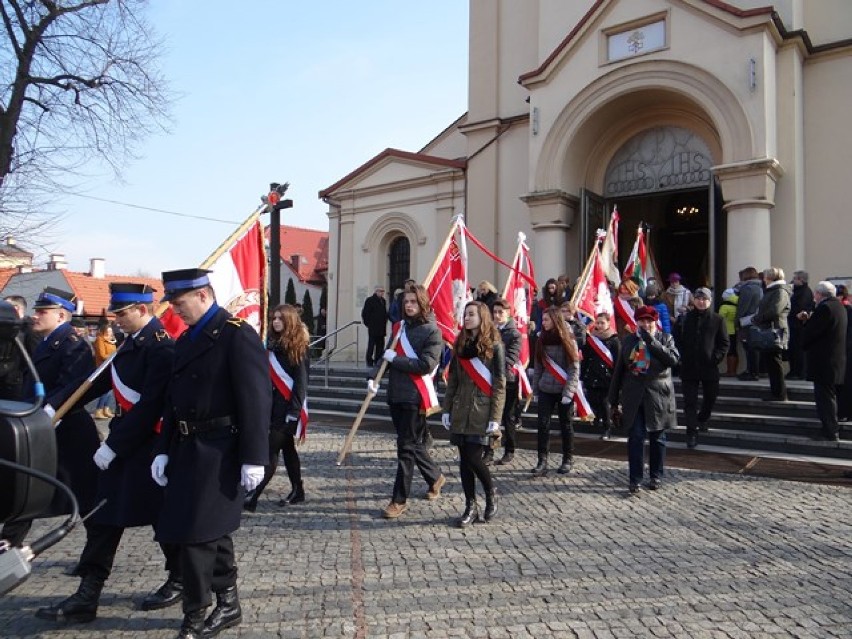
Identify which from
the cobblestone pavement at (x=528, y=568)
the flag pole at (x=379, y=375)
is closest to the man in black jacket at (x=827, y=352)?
the cobblestone pavement at (x=528, y=568)

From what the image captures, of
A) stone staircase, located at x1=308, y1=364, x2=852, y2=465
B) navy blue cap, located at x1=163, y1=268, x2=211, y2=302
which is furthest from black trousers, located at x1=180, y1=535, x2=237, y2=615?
stone staircase, located at x1=308, y1=364, x2=852, y2=465

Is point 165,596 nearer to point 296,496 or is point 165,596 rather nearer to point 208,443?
point 208,443

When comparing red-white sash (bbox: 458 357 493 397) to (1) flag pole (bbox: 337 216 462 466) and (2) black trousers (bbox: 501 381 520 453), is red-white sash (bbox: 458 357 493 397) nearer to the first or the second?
(1) flag pole (bbox: 337 216 462 466)

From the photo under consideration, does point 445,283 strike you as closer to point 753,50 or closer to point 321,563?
point 321,563

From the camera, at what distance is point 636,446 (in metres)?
6.59

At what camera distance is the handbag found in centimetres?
905

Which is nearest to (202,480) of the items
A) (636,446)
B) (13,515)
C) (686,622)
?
(13,515)

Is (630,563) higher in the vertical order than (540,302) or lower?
lower

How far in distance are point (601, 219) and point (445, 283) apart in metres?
8.26

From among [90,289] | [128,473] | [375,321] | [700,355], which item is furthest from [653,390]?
[90,289]

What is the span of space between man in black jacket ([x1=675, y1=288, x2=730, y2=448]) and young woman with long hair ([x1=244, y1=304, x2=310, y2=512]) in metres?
5.15

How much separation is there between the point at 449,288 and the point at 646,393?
9.30 ft

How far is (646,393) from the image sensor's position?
22.0 feet

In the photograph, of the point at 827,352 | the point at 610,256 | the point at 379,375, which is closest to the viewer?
the point at 379,375
